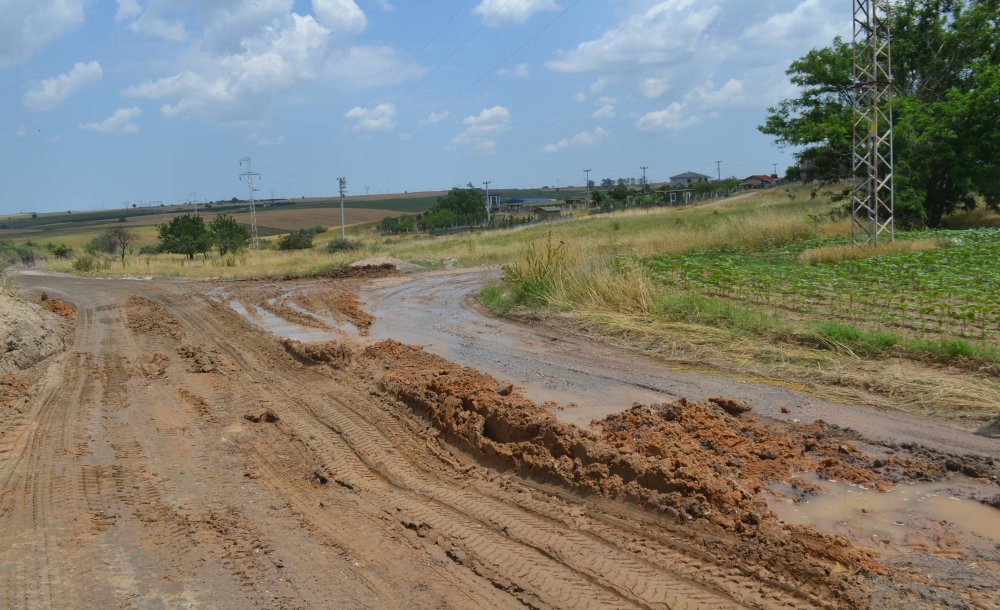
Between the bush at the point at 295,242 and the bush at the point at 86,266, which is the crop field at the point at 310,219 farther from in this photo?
the bush at the point at 86,266

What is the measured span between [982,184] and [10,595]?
3560 cm

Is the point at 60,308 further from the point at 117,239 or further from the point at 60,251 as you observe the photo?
the point at 117,239

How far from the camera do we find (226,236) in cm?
5684

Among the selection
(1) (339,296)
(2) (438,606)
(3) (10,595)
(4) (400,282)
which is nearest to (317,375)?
(3) (10,595)

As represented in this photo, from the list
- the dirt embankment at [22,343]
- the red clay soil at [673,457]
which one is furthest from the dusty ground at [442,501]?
the dirt embankment at [22,343]

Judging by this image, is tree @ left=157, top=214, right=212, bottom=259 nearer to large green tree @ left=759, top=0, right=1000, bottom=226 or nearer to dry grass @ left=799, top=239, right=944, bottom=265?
large green tree @ left=759, top=0, right=1000, bottom=226

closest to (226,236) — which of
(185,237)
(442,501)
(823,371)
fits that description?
(185,237)

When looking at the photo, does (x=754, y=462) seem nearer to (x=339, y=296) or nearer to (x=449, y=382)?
(x=449, y=382)

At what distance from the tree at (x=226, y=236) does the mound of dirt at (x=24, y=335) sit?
4181cm

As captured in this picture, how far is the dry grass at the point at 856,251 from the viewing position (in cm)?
1889

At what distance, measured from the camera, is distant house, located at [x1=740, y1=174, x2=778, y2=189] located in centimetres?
12814

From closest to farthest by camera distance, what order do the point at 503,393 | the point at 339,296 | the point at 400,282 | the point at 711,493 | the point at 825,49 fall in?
1. the point at 711,493
2. the point at 503,393
3. the point at 339,296
4. the point at 400,282
5. the point at 825,49

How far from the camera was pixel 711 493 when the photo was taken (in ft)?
15.8

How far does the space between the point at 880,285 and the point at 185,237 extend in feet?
167
